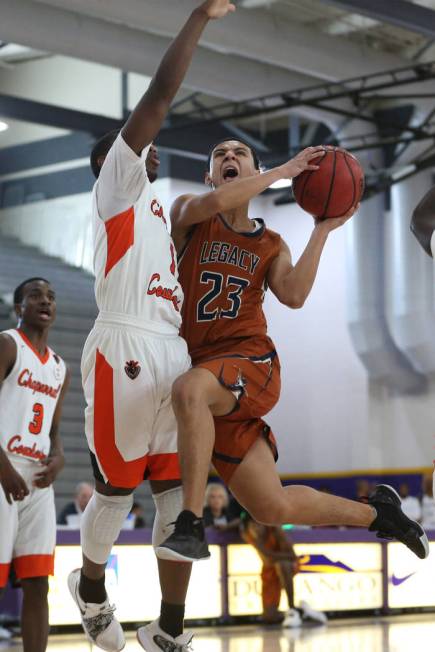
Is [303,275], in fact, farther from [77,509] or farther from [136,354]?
[77,509]

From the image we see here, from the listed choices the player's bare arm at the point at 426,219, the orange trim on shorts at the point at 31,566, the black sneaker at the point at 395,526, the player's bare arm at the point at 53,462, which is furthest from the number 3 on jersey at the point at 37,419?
the player's bare arm at the point at 426,219

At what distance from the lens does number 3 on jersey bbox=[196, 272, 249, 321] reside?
5.01 m

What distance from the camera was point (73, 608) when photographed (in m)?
9.90

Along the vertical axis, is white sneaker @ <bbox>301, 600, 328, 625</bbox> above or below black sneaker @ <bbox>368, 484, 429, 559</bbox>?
below

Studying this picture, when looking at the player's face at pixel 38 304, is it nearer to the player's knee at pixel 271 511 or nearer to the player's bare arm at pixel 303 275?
the player's bare arm at pixel 303 275

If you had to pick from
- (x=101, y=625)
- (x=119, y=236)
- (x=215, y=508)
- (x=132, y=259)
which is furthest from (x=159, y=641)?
(x=215, y=508)

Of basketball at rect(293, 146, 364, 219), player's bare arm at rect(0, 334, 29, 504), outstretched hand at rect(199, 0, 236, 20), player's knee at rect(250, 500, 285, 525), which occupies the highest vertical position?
outstretched hand at rect(199, 0, 236, 20)

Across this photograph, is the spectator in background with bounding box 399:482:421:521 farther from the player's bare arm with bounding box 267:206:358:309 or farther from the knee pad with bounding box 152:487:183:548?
the player's bare arm with bounding box 267:206:358:309

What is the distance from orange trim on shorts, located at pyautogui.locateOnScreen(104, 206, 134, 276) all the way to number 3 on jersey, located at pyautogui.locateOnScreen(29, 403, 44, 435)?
5.79ft

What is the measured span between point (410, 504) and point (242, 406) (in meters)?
12.2

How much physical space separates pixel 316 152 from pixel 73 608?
6045mm

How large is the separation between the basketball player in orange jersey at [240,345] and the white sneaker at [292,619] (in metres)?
5.60

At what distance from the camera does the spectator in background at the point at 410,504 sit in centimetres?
1619

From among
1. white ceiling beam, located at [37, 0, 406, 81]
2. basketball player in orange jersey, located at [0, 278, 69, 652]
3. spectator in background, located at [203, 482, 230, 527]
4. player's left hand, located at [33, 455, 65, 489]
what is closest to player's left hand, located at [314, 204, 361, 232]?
→ basketball player in orange jersey, located at [0, 278, 69, 652]
